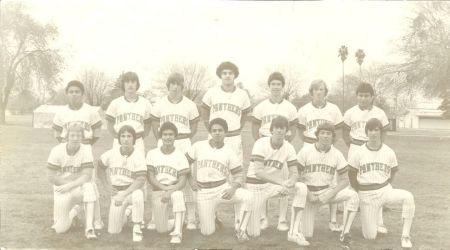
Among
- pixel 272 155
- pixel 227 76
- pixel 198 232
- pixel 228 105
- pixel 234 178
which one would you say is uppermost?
pixel 227 76

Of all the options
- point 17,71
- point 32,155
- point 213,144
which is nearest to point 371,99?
point 213,144

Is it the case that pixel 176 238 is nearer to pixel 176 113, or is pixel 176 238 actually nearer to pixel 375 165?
pixel 176 113

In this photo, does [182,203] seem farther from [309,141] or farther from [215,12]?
[215,12]

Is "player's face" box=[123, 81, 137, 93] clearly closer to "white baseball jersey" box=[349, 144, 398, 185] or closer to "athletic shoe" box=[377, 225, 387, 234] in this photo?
"white baseball jersey" box=[349, 144, 398, 185]

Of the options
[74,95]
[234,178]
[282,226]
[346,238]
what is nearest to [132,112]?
[74,95]

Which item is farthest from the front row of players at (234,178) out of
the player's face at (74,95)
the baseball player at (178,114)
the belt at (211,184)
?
the player's face at (74,95)

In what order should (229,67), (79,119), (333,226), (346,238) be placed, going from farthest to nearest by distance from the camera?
1. (79,119)
2. (229,67)
3. (333,226)
4. (346,238)
